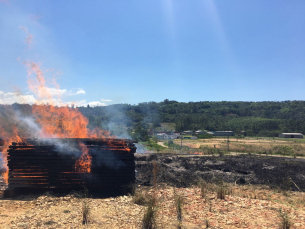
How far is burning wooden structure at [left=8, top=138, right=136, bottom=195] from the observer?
8656 millimetres

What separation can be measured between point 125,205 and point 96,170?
229cm

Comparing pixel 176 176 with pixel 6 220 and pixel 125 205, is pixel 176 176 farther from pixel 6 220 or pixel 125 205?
pixel 6 220

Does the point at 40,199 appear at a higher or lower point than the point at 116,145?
lower

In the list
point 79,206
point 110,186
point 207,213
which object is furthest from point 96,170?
point 207,213

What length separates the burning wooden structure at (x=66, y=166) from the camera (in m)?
8.66

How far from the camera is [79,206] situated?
711 centimetres

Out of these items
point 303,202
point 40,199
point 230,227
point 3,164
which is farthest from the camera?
point 3,164

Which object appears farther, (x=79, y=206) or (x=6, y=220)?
(x=79, y=206)

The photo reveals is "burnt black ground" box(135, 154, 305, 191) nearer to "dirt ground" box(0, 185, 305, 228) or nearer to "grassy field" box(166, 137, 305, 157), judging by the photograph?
"dirt ground" box(0, 185, 305, 228)

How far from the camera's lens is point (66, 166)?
8828 millimetres

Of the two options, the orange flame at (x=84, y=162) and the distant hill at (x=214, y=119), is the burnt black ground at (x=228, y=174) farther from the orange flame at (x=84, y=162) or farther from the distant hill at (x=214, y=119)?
the distant hill at (x=214, y=119)

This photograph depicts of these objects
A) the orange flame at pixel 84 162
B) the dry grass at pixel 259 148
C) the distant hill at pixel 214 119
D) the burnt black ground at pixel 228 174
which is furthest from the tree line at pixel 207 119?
the orange flame at pixel 84 162

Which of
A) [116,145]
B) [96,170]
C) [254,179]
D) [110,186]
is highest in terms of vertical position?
[116,145]

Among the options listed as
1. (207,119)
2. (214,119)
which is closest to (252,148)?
(207,119)
